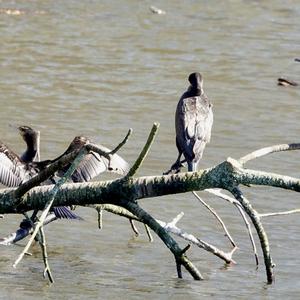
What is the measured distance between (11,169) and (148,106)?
634 centimetres

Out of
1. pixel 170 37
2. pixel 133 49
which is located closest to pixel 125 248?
pixel 133 49

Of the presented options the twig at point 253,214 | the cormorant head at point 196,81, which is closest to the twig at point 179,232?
the twig at point 253,214

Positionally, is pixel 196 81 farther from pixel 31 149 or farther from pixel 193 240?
pixel 193 240

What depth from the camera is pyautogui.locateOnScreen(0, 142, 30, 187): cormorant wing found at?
7203 millimetres

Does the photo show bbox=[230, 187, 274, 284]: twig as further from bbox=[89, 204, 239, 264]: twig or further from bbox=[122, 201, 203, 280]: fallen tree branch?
bbox=[89, 204, 239, 264]: twig

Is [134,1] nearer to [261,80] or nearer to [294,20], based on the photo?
[294,20]

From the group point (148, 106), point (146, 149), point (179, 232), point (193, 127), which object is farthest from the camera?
point (148, 106)

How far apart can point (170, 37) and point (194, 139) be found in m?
10.2

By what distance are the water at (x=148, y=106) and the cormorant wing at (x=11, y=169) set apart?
0.53 metres

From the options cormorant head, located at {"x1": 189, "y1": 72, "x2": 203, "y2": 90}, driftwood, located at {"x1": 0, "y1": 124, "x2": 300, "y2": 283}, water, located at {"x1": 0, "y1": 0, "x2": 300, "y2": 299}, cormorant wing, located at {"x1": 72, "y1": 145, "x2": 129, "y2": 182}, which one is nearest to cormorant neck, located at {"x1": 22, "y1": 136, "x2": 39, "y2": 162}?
water, located at {"x1": 0, "y1": 0, "x2": 300, "y2": 299}

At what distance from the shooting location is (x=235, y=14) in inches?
821

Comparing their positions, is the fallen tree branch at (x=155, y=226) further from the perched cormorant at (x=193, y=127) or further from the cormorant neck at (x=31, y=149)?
the cormorant neck at (x=31, y=149)

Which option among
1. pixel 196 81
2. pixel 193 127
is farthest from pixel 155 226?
pixel 196 81

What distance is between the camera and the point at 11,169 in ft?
23.7
